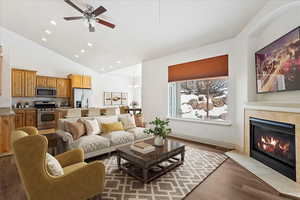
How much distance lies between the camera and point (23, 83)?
545cm

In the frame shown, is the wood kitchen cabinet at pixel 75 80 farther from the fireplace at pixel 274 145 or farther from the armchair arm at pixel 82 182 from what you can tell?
the fireplace at pixel 274 145

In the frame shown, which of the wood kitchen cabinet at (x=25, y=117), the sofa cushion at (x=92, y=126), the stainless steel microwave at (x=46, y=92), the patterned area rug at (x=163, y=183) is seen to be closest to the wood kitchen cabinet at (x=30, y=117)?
the wood kitchen cabinet at (x=25, y=117)

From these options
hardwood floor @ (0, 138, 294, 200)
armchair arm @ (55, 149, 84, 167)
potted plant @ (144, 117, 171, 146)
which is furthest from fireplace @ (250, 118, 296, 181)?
armchair arm @ (55, 149, 84, 167)

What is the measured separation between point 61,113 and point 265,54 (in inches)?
253

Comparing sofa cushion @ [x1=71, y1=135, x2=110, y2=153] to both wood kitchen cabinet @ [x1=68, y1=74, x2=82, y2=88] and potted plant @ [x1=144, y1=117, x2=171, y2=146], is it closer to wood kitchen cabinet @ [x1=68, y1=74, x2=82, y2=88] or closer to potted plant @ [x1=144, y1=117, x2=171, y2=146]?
potted plant @ [x1=144, y1=117, x2=171, y2=146]

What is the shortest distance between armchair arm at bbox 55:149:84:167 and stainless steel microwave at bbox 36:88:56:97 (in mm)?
5284

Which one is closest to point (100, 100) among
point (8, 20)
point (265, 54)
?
point (8, 20)

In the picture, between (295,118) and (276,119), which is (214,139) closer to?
(276,119)

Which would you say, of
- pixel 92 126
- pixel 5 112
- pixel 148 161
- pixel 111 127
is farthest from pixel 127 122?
pixel 5 112

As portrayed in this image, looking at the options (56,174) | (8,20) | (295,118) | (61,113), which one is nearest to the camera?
(56,174)

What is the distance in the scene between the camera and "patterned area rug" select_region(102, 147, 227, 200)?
1901 mm

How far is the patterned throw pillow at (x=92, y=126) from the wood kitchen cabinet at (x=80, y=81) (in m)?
4.12

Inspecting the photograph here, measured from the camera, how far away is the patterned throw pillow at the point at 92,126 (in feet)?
10.4

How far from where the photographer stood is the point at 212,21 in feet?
10.5
